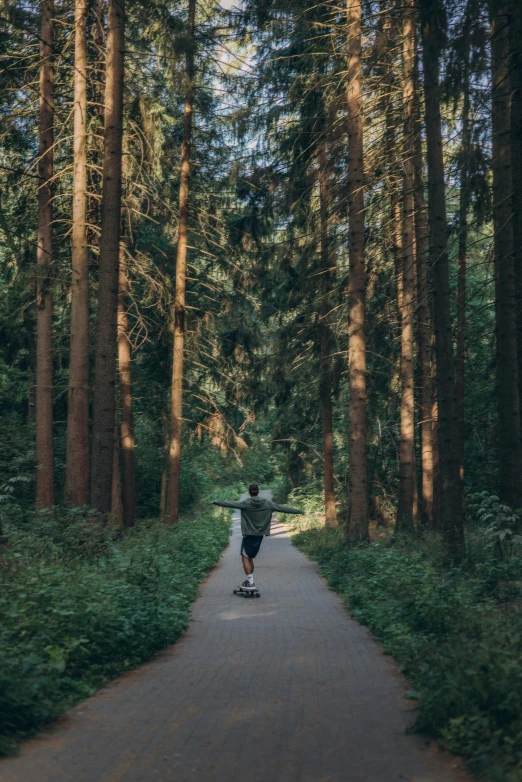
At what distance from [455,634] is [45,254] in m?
13.0

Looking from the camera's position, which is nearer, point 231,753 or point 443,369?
point 231,753

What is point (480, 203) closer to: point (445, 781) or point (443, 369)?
point (443, 369)

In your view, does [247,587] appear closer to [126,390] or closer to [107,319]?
[107,319]

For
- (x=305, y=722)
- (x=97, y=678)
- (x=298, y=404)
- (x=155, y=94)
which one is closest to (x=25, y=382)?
(x=298, y=404)

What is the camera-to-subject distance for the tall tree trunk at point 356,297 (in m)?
17.2

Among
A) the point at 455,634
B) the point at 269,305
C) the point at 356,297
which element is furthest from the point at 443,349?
the point at 269,305

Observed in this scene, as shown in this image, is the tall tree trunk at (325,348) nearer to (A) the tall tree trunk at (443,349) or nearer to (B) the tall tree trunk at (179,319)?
(B) the tall tree trunk at (179,319)

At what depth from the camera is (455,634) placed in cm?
741

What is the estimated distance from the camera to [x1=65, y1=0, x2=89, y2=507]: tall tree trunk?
49.4ft

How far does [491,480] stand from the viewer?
24.5 meters

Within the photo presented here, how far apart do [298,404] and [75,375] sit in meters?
12.7

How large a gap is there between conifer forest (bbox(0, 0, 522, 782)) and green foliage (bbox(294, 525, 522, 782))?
35 millimetres

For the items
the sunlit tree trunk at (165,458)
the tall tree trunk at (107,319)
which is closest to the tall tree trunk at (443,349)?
the tall tree trunk at (107,319)

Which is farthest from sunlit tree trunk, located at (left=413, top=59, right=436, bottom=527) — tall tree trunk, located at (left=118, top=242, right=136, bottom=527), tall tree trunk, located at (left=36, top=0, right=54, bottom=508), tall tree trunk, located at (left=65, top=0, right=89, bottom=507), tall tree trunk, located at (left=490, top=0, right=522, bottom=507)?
tall tree trunk, located at (left=36, top=0, right=54, bottom=508)
